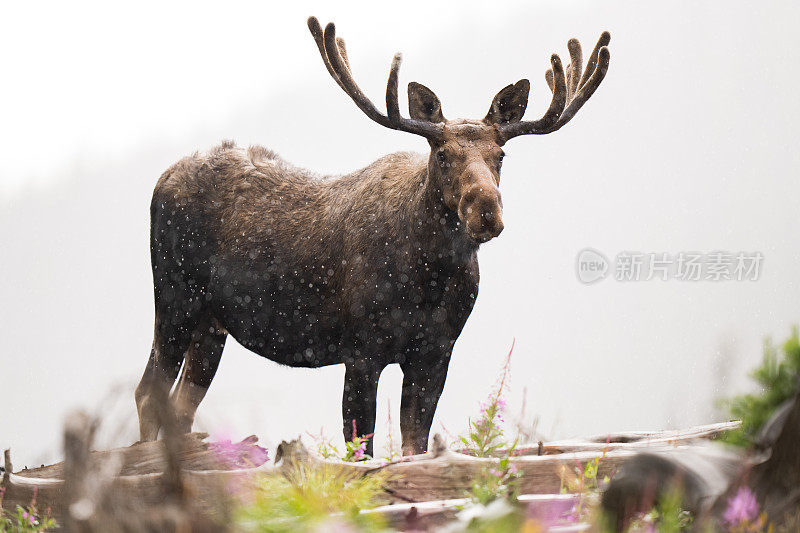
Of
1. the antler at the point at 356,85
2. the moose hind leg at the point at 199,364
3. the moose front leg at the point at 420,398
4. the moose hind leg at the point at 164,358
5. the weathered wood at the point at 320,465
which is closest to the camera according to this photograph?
the weathered wood at the point at 320,465

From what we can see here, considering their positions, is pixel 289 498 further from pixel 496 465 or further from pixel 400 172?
pixel 400 172

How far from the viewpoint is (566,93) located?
543 cm

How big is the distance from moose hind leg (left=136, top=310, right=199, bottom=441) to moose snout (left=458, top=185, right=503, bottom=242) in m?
2.61

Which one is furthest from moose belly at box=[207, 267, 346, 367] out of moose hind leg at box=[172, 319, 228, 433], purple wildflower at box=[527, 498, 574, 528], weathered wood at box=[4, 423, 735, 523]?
purple wildflower at box=[527, 498, 574, 528]

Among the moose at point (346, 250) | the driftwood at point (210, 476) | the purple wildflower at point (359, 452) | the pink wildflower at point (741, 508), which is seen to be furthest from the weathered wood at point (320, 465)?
the moose at point (346, 250)

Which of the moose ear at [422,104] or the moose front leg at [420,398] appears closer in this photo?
the moose ear at [422,104]

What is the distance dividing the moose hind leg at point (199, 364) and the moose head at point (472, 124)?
7.19 feet

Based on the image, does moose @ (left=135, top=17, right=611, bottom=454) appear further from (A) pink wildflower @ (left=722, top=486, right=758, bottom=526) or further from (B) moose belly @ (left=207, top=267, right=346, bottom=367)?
(A) pink wildflower @ (left=722, top=486, right=758, bottom=526)

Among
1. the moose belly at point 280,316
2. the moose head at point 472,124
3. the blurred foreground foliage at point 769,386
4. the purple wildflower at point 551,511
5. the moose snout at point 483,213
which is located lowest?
the purple wildflower at point 551,511

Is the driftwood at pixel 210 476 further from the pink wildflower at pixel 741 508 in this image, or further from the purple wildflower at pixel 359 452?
the purple wildflower at pixel 359 452

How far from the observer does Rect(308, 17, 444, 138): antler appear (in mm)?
4910

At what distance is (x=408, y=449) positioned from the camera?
509cm

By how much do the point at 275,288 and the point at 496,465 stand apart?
2703 mm

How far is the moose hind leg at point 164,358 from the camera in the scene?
6.06 metres
